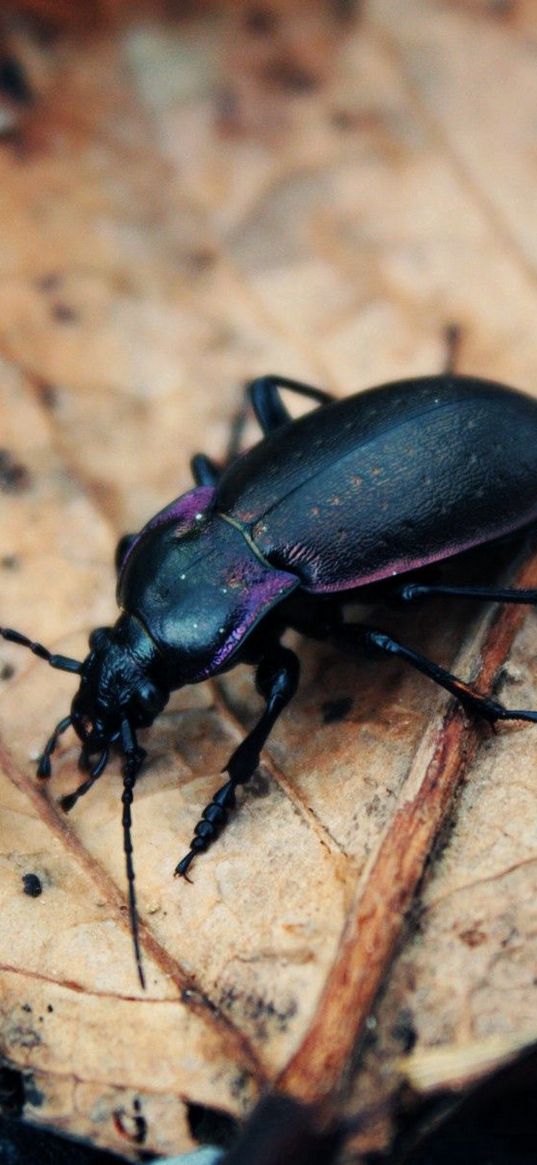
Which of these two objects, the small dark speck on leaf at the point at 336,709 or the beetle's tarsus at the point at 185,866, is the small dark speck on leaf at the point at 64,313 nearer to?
the small dark speck on leaf at the point at 336,709

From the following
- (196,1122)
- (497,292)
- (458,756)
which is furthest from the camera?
(497,292)

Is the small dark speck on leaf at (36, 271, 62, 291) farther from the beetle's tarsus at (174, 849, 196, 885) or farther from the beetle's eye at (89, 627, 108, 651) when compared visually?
the beetle's tarsus at (174, 849, 196, 885)

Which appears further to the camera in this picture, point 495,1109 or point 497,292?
point 497,292

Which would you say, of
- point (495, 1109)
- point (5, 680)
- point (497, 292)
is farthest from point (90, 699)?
point (497, 292)

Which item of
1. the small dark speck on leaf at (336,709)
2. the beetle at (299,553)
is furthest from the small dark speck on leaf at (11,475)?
the small dark speck on leaf at (336,709)

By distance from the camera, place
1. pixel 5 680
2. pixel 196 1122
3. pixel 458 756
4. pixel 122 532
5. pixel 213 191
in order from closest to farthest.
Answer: pixel 196 1122, pixel 458 756, pixel 5 680, pixel 122 532, pixel 213 191

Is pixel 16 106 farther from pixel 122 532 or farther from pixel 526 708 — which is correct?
pixel 526 708

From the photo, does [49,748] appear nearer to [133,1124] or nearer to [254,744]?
[254,744]

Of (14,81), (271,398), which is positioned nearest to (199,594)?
(271,398)
